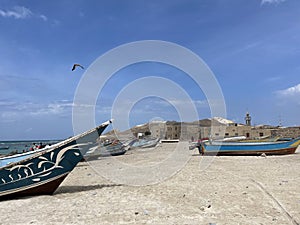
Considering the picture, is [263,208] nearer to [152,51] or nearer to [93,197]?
[93,197]

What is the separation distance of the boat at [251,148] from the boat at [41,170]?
1269cm

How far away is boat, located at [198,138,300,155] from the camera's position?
58.3ft

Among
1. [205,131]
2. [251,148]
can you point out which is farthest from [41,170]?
[205,131]

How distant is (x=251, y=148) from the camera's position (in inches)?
704

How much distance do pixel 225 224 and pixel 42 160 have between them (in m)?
4.96

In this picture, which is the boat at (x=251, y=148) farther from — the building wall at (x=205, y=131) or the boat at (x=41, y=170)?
the building wall at (x=205, y=131)

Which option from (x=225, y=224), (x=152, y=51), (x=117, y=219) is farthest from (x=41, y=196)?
(x=152, y=51)

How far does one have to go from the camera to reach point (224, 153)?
18453 mm

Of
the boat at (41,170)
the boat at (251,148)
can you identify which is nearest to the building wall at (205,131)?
the boat at (251,148)

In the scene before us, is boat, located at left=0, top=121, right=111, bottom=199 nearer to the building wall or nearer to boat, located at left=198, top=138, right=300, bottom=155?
boat, located at left=198, top=138, right=300, bottom=155

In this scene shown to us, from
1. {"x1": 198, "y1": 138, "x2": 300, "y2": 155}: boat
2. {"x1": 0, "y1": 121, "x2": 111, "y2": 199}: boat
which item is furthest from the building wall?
{"x1": 0, "y1": 121, "x2": 111, "y2": 199}: boat

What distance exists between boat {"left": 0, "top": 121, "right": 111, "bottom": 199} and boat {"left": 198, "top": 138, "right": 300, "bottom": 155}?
41.6ft

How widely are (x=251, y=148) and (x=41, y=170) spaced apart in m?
14.7

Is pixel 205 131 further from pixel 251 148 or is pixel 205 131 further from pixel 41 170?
pixel 41 170
